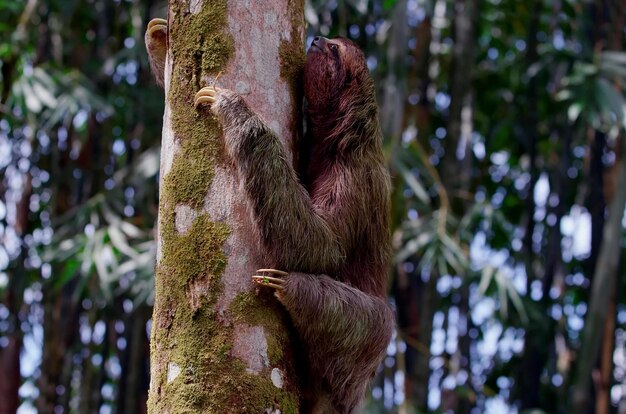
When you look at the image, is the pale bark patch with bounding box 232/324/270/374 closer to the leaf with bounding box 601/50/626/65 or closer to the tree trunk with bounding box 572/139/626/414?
the tree trunk with bounding box 572/139/626/414

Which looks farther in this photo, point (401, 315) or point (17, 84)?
point (401, 315)

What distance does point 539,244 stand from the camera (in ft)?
30.1

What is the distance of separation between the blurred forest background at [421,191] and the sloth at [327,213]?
2973 millimetres

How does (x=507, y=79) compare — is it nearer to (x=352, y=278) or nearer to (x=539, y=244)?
(x=539, y=244)

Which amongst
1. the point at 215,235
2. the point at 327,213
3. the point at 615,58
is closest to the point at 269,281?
the point at 215,235

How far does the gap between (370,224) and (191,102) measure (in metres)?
0.85

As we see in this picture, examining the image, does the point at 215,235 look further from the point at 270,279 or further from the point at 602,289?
the point at 602,289

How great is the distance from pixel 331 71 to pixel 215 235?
36.2 inches

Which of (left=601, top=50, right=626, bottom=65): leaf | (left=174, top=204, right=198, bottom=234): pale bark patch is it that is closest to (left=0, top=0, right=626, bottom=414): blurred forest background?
(left=601, top=50, right=626, bottom=65): leaf

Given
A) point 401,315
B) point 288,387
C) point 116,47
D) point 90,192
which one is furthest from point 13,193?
point 288,387

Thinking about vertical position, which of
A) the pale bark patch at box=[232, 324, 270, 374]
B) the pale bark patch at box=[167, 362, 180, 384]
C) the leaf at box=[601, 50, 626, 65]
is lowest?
the pale bark patch at box=[167, 362, 180, 384]

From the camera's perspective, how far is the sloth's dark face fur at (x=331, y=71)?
115 inches

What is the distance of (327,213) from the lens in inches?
117

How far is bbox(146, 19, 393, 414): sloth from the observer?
2.61m
